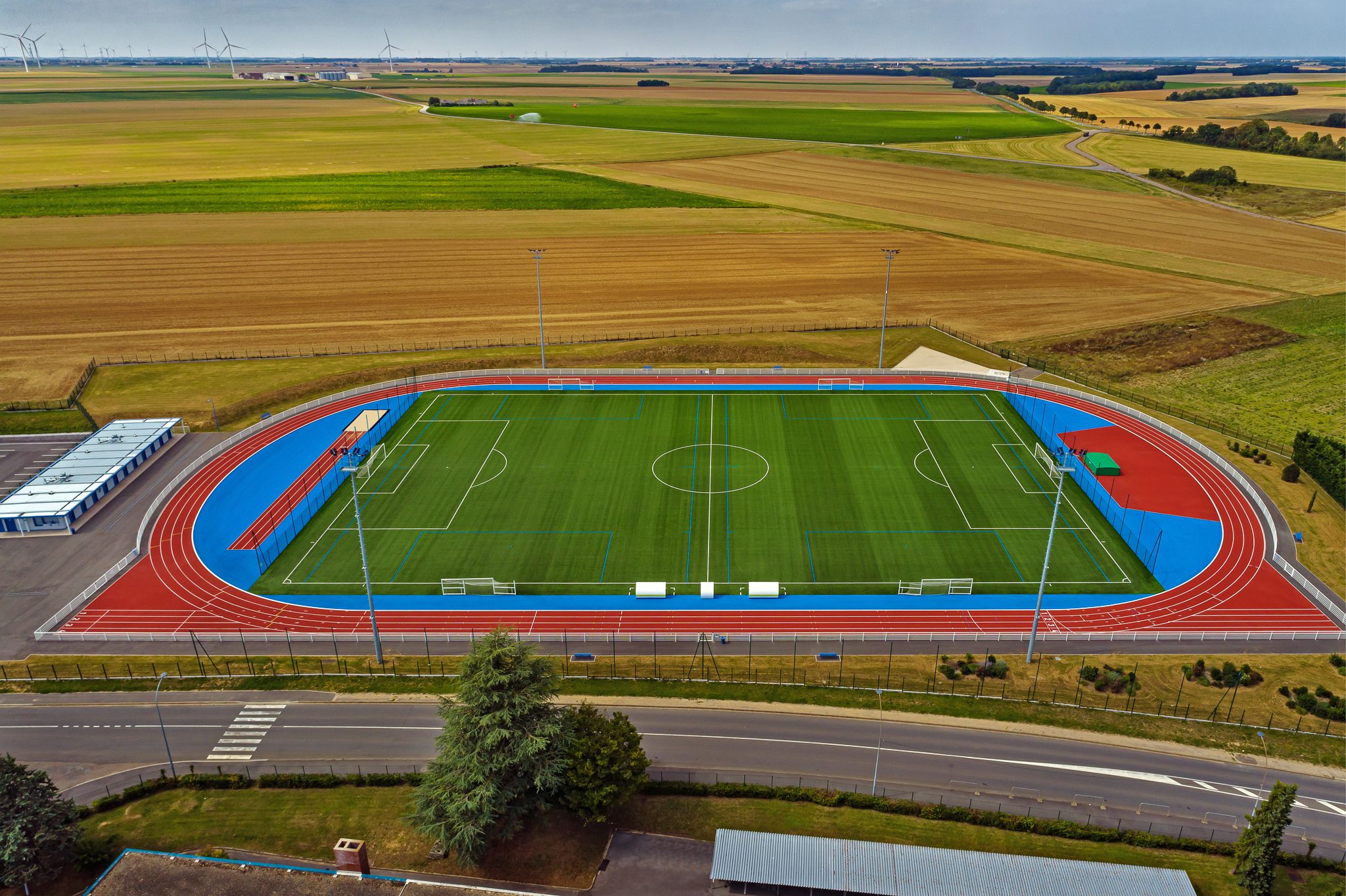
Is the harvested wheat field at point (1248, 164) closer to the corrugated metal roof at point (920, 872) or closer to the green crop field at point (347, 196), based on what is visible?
the green crop field at point (347, 196)

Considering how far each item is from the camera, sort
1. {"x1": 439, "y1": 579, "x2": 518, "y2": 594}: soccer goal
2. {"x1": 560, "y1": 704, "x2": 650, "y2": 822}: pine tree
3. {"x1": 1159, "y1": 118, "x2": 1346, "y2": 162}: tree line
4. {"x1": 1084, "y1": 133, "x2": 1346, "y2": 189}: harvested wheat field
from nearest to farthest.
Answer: {"x1": 560, "y1": 704, "x2": 650, "y2": 822}: pine tree, {"x1": 439, "y1": 579, "x2": 518, "y2": 594}: soccer goal, {"x1": 1084, "y1": 133, "x2": 1346, "y2": 189}: harvested wheat field, {"x1": 1159, "y1": 118, "x2": 1346, "y2": 162}: tree line

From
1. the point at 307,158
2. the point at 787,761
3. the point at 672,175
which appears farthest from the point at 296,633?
the point at 307,158

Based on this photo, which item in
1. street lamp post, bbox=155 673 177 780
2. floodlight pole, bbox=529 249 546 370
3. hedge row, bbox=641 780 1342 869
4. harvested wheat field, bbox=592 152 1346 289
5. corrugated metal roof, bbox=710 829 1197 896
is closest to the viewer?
corrugated metal roof, bbox=710 829 1197 896

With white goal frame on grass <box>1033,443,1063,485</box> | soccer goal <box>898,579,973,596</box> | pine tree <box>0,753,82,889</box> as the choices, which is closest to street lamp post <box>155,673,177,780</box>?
pine tree <box>0,753,82,889</box>

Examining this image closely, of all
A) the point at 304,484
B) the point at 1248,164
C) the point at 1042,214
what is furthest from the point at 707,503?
the point at 1248,164

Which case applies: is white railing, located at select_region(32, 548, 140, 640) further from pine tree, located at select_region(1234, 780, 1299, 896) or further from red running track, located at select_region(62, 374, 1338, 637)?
pine tree, located at select_region(1234, 780, 1299, 896)

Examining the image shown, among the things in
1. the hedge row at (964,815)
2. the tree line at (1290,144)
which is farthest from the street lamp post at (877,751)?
the tree line at (1290,144)

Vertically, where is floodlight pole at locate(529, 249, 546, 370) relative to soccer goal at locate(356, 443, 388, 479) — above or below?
above
